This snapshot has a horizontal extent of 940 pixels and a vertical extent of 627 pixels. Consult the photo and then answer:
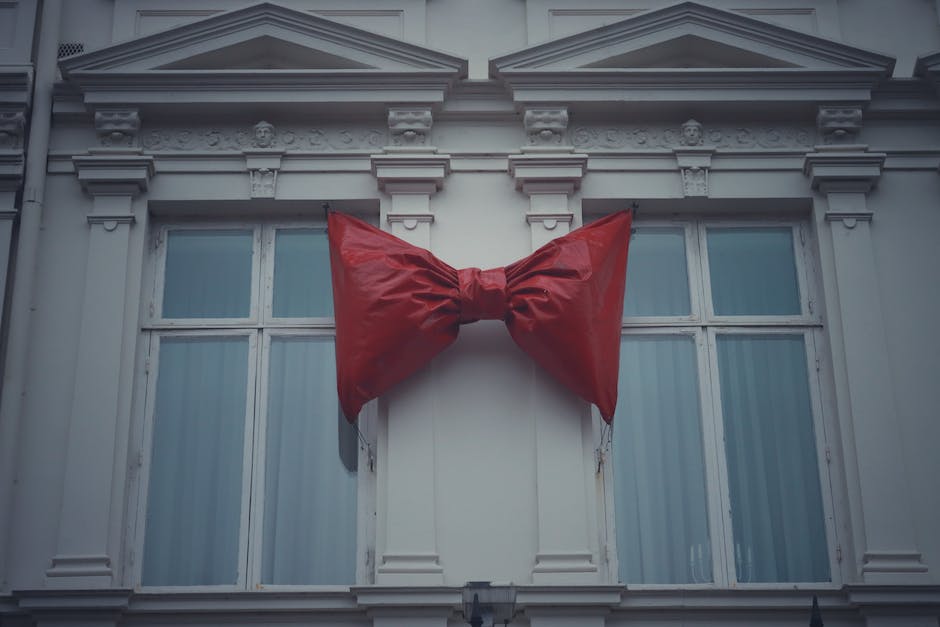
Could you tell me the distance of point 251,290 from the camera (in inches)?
371

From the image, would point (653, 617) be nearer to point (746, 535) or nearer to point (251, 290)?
point (746, 535)

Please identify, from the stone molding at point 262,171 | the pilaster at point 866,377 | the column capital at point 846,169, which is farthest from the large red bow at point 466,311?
the column capital at point 846,169

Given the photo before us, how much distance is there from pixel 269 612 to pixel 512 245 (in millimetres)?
3011

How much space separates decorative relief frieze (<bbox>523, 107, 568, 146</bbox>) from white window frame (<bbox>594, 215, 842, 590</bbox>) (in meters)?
0.88

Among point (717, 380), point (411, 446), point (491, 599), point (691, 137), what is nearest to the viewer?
point (491, 599)

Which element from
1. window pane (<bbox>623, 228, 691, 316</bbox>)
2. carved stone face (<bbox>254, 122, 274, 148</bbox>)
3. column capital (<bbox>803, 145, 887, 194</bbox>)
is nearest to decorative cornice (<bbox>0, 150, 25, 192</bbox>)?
carved stone face (<bbox>254, 122, 274, 148</bbox>)

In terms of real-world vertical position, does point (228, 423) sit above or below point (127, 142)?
below

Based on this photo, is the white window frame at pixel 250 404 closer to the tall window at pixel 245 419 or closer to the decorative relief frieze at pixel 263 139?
the tall window at pixel 245 419

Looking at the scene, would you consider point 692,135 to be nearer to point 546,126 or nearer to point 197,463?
point 546,126

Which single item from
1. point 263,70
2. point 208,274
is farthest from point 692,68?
point 208,274

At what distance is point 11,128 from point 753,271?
5.44 meters

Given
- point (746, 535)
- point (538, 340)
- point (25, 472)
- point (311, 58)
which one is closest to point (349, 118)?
point (311, 58)

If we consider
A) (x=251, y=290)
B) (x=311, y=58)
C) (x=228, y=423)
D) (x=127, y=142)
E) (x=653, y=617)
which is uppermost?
(x=311, y=58)

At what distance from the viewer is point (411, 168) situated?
9414 millimetres
